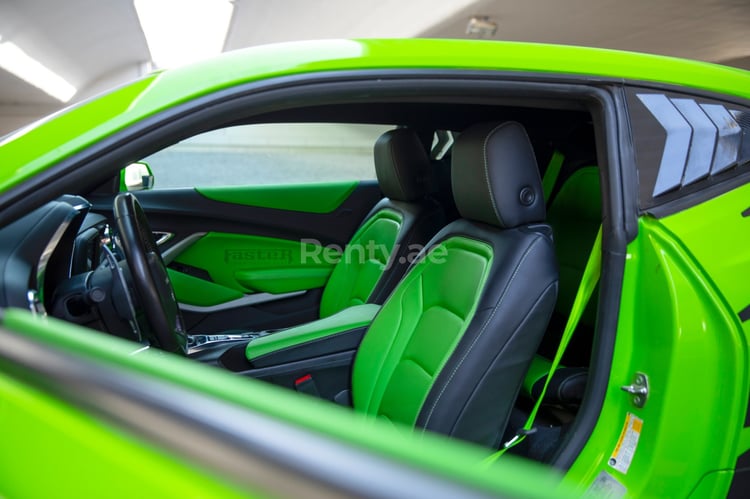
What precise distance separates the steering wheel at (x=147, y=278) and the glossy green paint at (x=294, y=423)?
2.67 feet

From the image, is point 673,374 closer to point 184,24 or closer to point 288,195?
point 288,195

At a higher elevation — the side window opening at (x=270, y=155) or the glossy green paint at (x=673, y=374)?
the side window opening at (x=270, y=155)

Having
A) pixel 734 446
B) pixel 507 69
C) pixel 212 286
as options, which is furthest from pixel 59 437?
pixel 212 286

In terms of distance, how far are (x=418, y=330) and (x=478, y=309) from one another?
0.26 m

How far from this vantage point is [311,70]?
3.47 ft

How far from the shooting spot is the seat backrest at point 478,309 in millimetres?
1437

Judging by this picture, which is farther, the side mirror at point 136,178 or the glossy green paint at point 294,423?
the side mirror at point 136,178

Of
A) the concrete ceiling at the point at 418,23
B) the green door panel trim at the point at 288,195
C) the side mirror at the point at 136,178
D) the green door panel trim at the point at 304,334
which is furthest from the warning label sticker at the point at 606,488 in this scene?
the concrete ceiling at the point at 418,23

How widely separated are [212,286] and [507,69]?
7.08 ft

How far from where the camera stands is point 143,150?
3.16ft

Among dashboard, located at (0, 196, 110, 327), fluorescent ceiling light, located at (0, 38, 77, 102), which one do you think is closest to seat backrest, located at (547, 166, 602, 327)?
dashboard, located at (0, 196, 110, 327)

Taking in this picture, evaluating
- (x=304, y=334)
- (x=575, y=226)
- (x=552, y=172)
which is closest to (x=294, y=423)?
(x=304, y=334)

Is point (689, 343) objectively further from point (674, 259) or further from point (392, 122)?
point (392, 122)

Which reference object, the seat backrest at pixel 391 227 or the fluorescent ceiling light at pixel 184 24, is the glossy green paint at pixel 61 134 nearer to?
the seat backrest at pixel 391 227
